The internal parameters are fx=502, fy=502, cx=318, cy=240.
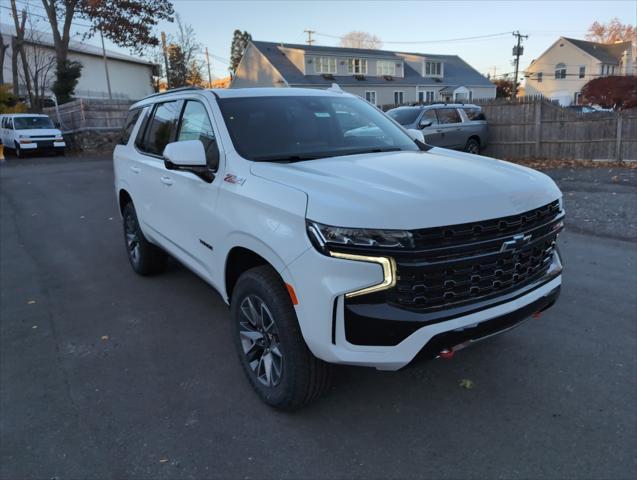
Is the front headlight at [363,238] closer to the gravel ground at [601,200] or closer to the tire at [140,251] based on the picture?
the tire at [140,251]

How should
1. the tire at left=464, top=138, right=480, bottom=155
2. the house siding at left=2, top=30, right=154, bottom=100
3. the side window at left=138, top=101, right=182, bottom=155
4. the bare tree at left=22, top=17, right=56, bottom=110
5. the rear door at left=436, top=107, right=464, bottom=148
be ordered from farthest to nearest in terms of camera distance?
the house siding at left=2, top=30, right=154, bottom=100, the bare tree at left=22, top=17, right=56, bottom=110, the tire at left=464, top=138, right=480, bottom=155, the rear door at left=436, top=107, right=464, bottom=148, the side window at left=138, top=101, right=182, bottom=155

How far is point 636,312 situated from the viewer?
4.36 meters

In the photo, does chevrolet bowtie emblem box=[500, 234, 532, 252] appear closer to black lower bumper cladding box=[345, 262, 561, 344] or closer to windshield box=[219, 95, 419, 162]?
black lower bumper cladding box=[345, 262, 561, 344]

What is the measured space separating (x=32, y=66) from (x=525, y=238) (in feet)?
155

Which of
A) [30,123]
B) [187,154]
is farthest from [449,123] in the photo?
[30,123]

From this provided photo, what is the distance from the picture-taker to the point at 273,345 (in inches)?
118

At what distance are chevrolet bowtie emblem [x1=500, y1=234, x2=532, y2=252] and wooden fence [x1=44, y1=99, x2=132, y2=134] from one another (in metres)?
26.3

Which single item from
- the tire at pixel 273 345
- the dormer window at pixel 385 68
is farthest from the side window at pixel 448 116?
the dormer window at pixel 385 68

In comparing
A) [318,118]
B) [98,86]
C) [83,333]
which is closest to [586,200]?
[318,118]

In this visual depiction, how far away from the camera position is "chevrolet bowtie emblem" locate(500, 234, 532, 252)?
2.63m

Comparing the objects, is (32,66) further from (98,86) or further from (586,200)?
(586,200)

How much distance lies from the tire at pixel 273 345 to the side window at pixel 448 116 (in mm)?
13011

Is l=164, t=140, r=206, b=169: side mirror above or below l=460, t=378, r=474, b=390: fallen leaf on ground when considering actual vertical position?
above

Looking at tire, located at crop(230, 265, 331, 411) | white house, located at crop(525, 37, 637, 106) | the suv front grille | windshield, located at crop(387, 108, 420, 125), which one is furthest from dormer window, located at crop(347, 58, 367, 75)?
the suv front grille
